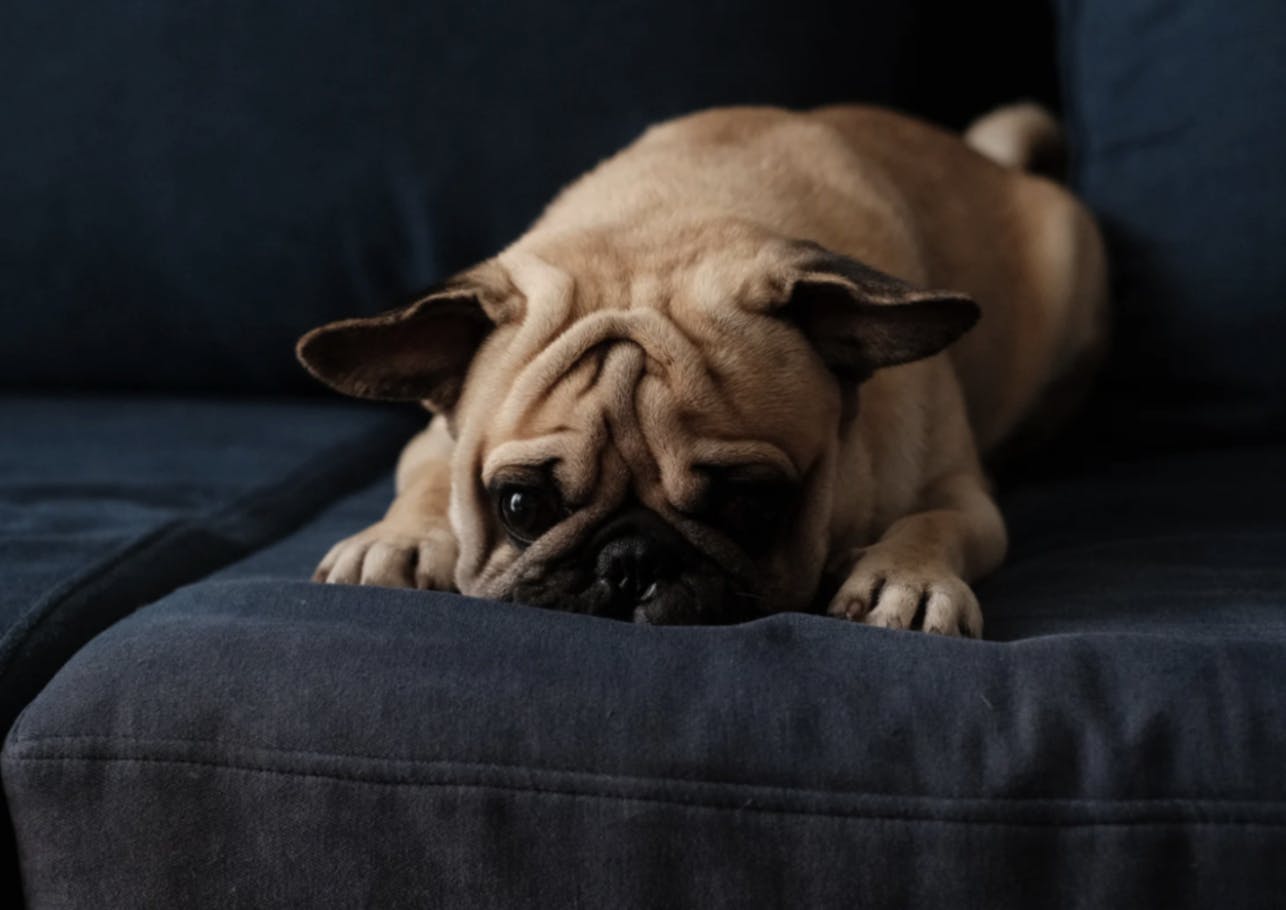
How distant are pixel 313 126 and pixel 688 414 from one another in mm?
1292

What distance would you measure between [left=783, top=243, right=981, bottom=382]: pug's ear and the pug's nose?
0.33 m

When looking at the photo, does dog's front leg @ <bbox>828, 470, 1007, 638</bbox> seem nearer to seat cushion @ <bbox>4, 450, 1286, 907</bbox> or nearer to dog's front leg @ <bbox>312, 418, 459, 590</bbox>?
seat cushion @ <bbox>4, 450, 1286, 907</bbox>

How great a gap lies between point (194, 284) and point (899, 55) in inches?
52.9

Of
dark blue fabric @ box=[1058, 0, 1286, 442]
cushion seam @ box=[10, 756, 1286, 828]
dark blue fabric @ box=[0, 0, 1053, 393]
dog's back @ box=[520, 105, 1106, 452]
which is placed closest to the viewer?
cushion seam @ box=[10, 756, 1286, 828]

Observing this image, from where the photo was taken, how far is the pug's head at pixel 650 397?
1410 mm

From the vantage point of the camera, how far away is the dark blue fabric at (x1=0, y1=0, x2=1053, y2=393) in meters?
2.38

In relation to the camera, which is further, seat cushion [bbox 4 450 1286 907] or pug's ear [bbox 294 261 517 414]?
pug's ear [bbox 294 261 517 414]

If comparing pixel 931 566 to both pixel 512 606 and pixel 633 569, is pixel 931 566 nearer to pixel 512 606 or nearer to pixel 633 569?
pixel 633 569

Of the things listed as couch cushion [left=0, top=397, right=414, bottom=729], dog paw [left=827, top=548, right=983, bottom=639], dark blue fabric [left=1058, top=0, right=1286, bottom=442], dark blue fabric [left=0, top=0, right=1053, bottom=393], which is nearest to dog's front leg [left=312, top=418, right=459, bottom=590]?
couch cushion [left=0, top=397, right=414, bottom=729]

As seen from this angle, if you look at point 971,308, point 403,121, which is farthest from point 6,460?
point 971,308

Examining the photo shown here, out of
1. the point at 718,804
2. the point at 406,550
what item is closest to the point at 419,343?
the point at 406,550

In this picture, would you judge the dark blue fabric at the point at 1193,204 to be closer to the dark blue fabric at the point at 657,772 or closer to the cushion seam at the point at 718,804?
the dark blue fabric at the point at 657,772

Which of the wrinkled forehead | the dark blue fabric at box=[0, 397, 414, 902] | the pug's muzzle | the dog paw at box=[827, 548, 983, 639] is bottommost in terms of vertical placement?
the dark blue fabric at box=[0, 397, 414, 902]

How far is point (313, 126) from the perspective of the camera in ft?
7.92
